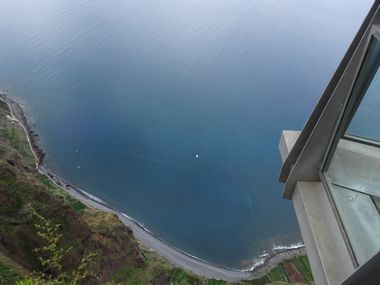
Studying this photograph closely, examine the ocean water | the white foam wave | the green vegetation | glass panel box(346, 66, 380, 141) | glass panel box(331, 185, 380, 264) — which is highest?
glass panel box(346, 66, 380, 141)

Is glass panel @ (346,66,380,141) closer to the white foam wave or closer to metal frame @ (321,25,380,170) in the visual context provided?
metal frame @ (321,25,380,170)

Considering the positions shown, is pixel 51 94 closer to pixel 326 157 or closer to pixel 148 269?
pixel 148 269

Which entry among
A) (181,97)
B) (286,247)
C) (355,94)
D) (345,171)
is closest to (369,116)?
(355,94)

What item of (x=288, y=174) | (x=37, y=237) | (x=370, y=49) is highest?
(x=370, y=49)

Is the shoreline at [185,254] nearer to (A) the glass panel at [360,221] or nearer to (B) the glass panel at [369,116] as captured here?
(A) the glass panel at [360,221]

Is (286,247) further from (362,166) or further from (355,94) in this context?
(355,94)

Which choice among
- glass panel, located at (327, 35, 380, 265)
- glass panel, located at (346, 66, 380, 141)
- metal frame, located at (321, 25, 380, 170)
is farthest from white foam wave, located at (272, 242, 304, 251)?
glass panel, located at (346, 66, 380, 141)

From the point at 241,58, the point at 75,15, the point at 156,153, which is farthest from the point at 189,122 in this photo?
the point at 75,15
